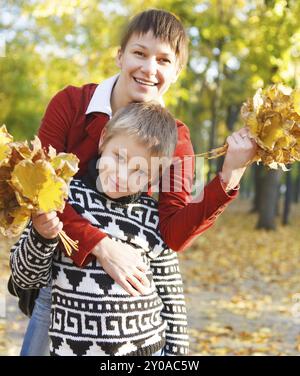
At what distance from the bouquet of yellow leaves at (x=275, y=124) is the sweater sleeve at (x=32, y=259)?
728mm

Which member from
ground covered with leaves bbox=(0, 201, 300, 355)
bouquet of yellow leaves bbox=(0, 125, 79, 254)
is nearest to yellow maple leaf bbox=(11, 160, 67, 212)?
bouquet of yellow leaves bbox=(0, 125, 79, 254)

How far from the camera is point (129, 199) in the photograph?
6.44ft

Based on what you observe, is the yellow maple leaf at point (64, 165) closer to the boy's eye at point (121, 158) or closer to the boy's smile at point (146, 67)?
the boy's eye at point (121, 158)

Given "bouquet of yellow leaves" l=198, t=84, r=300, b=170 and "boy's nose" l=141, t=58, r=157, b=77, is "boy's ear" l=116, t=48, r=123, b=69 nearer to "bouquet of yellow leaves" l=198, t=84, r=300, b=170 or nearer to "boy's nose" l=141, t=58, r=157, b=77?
"boy's nose" l=141, t=58, r=157, b=77

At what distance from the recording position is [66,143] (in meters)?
2.17

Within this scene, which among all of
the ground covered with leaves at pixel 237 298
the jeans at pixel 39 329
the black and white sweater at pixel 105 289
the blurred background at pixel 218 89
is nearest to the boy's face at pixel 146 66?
the black and white sweater at pixel 105 289

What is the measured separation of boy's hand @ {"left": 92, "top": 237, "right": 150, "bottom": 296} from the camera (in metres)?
1.87

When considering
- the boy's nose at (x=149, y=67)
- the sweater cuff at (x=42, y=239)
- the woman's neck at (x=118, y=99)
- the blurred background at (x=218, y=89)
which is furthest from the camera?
the blurred background at (x=218, y=89)

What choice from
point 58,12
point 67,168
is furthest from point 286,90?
point 58,12

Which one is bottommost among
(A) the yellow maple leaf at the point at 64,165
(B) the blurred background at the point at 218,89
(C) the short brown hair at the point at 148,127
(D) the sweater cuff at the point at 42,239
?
(D) the sweater cuff at the point at 42,239

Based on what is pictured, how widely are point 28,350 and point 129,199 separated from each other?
3.31 feet

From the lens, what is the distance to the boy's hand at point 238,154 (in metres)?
1.75

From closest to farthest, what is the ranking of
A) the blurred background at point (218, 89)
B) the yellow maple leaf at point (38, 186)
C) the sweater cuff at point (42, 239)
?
the yellow maple leaf at point (38, 186) → the sweater cuff at point (42, 239) → the blurred background at point (218, 89)

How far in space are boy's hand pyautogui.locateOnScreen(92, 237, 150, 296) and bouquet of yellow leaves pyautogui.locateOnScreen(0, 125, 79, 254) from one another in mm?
353
